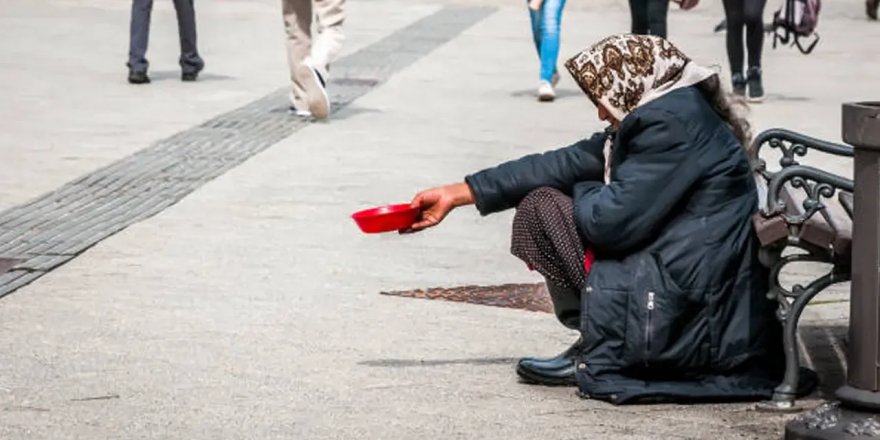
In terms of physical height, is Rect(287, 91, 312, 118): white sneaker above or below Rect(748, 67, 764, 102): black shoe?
above

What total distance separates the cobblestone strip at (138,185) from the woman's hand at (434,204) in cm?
208

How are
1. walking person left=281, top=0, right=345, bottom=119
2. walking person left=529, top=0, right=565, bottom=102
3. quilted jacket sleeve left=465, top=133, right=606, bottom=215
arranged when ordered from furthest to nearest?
walking person left=529, top=0, right=565, bottom=102 < walking person left=281, top=0, right=345, bottom=119 < quilted jacket sleeve left=465, top=133, right=606, bottom=215

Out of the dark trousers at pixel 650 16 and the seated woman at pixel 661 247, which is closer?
the seated woman at pixel 661 247

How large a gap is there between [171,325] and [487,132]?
5936 mm

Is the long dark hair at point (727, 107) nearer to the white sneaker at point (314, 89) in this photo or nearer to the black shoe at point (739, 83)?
the white sneaker at point (314, 89)

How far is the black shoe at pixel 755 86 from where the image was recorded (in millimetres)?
14742

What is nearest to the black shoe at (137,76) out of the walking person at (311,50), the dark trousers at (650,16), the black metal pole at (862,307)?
the walking person at (311,50)

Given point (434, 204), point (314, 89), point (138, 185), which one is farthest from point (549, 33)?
point (434, 204)

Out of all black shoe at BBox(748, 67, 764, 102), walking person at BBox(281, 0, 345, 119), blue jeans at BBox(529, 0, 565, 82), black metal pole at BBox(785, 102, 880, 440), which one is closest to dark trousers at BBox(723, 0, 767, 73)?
black shoe at BBox(748, 67, 764, 102)

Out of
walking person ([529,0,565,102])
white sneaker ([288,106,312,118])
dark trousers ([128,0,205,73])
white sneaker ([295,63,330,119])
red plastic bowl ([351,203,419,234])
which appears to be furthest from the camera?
dark trousers ([128,0,205,73])

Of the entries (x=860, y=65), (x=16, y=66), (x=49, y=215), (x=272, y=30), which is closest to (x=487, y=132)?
(x=49, y=215)

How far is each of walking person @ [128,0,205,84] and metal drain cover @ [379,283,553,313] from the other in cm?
789

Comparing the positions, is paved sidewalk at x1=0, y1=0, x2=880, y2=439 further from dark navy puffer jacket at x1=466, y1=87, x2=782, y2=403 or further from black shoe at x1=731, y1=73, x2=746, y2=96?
black shoe at x1=731, y1=73, x2=746, y2=96

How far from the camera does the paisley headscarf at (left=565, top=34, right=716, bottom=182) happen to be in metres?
6.00
